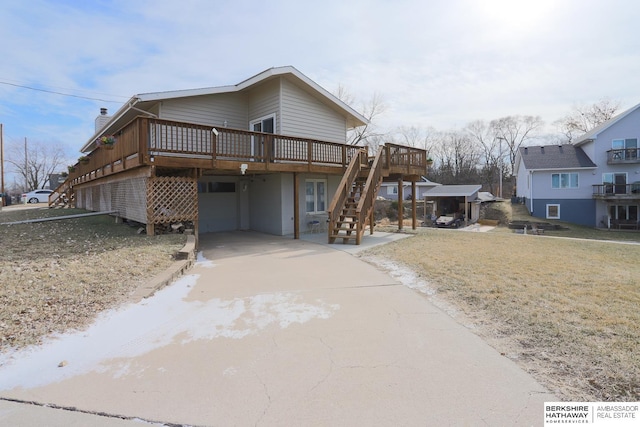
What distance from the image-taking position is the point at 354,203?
11.1 meters

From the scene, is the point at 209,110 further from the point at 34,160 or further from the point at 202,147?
the point at 34,160

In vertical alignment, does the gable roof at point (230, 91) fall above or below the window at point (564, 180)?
above

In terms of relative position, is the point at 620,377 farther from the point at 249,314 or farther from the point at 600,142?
the point at 600,142

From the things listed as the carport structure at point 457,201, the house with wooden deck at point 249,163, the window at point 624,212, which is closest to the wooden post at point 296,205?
the house with wooden deck at point 249,163

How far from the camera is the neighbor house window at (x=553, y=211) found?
99.4ft

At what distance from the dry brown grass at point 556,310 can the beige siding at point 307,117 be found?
22.7ft

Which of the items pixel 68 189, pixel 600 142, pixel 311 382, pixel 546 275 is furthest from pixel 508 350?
pixel 600 142

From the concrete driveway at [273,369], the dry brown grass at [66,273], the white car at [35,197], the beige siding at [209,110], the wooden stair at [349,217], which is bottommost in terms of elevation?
the concrete driveway at [273,369]

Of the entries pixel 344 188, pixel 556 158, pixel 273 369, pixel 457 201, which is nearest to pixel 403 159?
pixel 344 188

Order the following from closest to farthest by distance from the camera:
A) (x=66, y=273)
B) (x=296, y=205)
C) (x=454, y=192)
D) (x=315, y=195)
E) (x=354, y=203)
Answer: (x=66, y=273)
(x=354, y=203)
(x=296, y=205)
(x=315, y=195)
(x=454, y=192)

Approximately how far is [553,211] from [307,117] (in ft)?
89.2

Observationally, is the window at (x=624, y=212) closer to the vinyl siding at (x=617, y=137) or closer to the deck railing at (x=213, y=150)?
the vinyl siding at (x=617, y=137)

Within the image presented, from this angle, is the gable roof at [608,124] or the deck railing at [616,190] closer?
the deck railing at [616,190]

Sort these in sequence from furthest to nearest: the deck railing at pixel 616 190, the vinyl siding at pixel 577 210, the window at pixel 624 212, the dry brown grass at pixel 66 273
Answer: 1. the vinyl siding at pixel 577 210
2. the window at pixel 624 212
3. the deck railing at pixel 616 190
4. the dry brown grass at pixel 66 273
